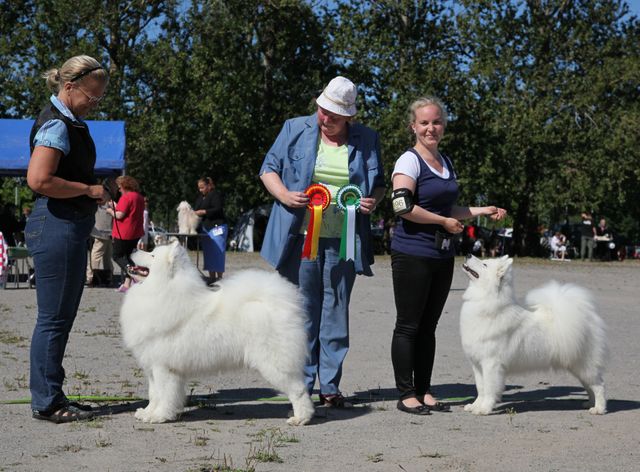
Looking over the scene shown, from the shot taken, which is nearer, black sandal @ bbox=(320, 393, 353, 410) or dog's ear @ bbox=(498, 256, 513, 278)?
dog's ear @ bbox=(498, 256, 513, 278)

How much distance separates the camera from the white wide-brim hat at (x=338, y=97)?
5.06 m

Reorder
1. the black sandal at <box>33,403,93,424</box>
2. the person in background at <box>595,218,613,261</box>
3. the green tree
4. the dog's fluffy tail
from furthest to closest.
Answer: the person in background at <box>595,218,613,261</box>, the green tree, the dog's fluffy tail, the black sandal at <box>33,403,93,424</box>

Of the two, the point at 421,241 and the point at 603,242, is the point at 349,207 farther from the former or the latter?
the point at 603,242

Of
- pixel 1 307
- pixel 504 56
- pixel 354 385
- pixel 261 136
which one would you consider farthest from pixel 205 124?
pixel 354 385

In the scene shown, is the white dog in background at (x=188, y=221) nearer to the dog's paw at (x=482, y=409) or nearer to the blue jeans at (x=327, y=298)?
the blue jeans at (x=327, y=298)

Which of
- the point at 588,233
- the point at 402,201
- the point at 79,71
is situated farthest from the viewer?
the point at 588,233

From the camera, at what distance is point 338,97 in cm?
506

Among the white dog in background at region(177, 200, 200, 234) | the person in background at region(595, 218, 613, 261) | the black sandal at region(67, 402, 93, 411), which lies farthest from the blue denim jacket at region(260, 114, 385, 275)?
the person in background at region(595, 218, 613, 261)

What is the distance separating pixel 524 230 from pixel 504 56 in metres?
7.17

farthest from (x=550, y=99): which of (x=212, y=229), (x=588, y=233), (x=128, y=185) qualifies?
(x=128, y=185)

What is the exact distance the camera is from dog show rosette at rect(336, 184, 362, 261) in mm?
5152

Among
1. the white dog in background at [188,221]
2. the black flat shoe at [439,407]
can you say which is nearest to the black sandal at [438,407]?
the black flat shoe at [439,407]

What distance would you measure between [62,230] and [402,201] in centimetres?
197

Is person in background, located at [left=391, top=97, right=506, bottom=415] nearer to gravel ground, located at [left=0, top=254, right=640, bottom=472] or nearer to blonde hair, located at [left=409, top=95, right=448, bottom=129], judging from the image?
blonde hair, located at [left=409, top=95, right=448, bottom=129]
